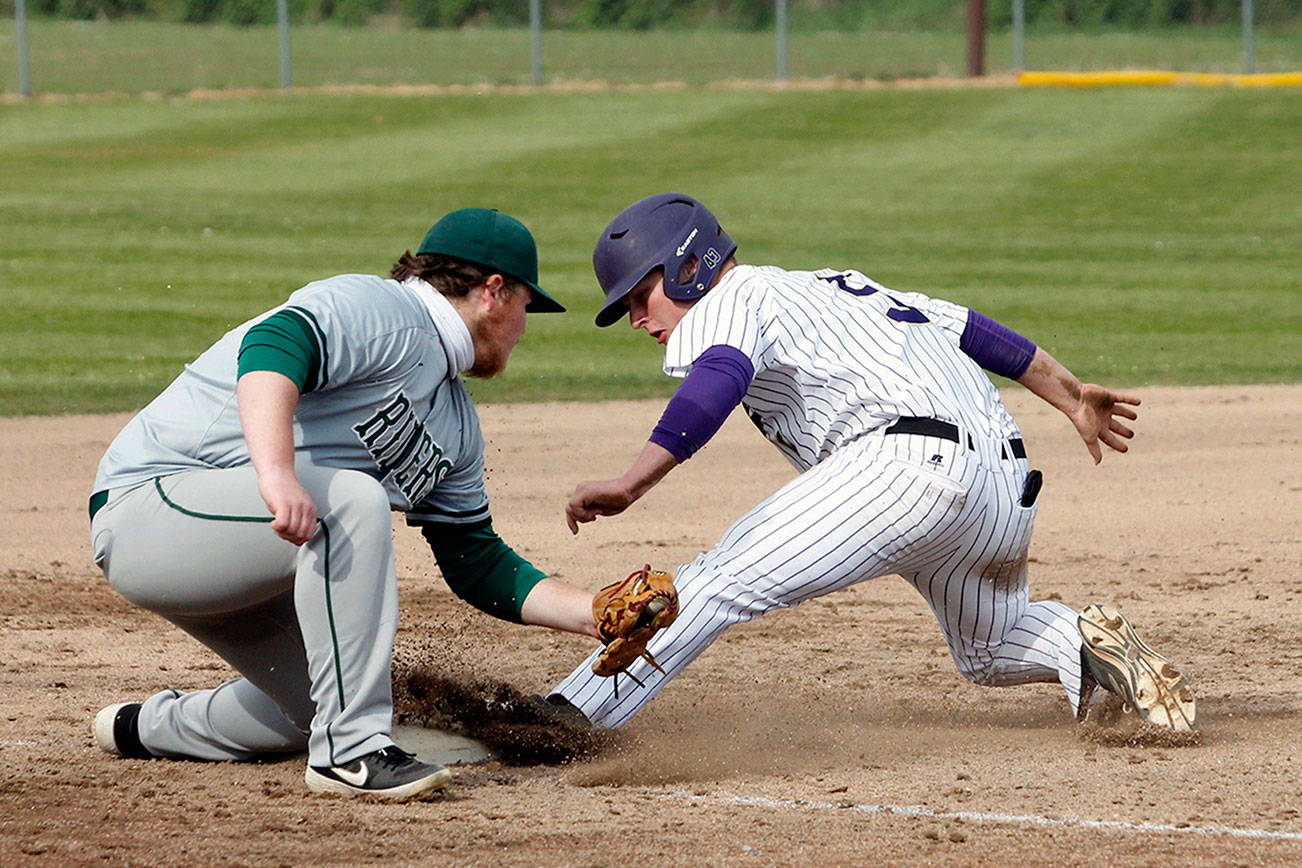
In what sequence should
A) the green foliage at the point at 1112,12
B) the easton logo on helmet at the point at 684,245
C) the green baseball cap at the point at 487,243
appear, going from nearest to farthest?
1. the green baseball cap at the point at 487,243
2. the easton logo on helmet at the point at 684,245
3. the green foliage at the point at 1112,12

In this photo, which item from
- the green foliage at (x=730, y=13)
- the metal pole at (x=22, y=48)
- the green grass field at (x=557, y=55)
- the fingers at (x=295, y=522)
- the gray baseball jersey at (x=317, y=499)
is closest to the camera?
the fingers at (x=295, y=522)

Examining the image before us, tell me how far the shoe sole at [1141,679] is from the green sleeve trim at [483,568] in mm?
1355

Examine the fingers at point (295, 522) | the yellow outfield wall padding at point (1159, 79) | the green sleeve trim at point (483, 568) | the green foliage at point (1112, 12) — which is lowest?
the green sleeve trim at point (483, 568)

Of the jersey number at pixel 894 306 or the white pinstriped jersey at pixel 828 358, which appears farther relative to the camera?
the jersey number at pixel 894 306

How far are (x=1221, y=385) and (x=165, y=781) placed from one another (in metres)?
7.61

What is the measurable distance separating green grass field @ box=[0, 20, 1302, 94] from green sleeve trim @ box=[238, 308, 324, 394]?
70.1ft

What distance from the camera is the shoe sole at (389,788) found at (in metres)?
3.69

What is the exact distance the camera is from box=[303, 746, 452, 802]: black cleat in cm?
369

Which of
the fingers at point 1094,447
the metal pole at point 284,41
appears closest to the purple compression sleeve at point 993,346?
the fingers at point 1094,447

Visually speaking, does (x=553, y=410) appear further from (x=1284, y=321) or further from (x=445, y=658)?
(x=1284, y=321)

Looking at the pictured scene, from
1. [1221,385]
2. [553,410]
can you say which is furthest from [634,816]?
[1221,385]

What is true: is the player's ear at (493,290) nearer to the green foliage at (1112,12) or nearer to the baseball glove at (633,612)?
the baseball glove at (633,612)

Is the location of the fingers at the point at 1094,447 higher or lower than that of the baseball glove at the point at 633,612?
higher

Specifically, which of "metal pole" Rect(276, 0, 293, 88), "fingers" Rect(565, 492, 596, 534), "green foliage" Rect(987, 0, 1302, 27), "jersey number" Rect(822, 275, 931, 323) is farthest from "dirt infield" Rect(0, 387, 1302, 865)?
"green foliage" Rect(987, 0, 1302, 27)
